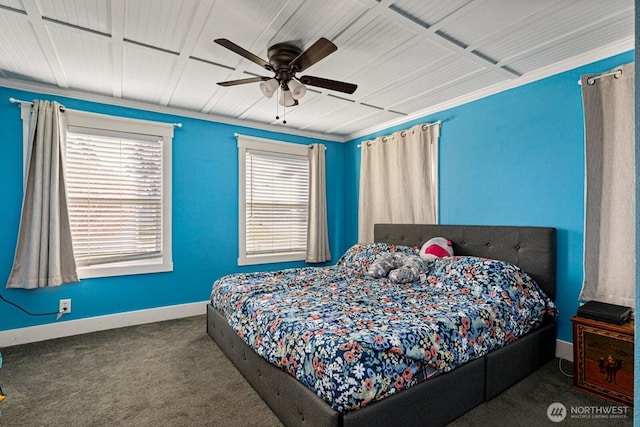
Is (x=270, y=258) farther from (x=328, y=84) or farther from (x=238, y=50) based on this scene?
(x=238, y=50)

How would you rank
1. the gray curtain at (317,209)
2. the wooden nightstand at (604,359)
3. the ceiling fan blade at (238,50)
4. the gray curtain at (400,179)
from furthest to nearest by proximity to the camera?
1. the gray curtain at (317,209)
2. the gray curtain at (400,179)
3. the wooden nightstand at (604,359)
4. the ceiling fan blade at (238,50)

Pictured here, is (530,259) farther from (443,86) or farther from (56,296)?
(56,296)

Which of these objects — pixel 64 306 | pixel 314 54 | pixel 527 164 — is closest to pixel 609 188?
pixel 527 164

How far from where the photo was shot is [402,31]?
2.21 meters

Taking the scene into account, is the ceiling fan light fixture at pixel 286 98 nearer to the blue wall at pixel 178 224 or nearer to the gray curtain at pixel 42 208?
the blue wall at pixel 178 224

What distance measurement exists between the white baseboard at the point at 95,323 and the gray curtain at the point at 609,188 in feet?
13.3

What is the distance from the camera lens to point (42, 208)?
3078mm

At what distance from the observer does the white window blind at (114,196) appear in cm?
336

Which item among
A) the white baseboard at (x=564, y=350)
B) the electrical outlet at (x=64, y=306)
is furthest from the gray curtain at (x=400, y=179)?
the electrical outlet at (x=64, y=306)

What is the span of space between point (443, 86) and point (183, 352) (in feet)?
11.6

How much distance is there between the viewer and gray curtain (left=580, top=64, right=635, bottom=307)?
230cm

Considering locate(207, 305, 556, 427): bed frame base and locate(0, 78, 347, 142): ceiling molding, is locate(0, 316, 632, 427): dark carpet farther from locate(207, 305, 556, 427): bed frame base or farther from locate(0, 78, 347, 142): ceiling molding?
locate(0, 78, 347, 142): ceiling molding

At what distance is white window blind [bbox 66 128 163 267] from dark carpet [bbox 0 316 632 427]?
101cm

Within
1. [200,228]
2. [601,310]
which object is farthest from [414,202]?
[200,228]
